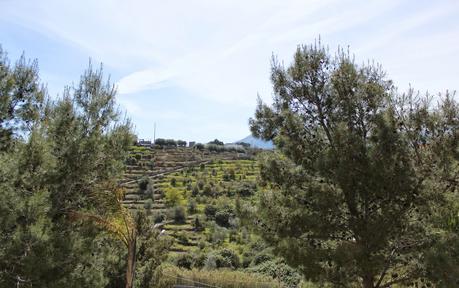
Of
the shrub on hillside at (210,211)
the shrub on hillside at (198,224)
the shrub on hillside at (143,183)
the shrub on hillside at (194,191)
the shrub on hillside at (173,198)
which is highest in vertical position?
the shrub on hillside at (143,183)

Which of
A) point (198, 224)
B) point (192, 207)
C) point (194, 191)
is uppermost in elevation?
point (194, 191)

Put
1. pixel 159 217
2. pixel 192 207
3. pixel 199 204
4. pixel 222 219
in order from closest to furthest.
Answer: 1. pixel 159 217
2. pixel 222 219
3. pixel 192 207
4. pixel 199 204

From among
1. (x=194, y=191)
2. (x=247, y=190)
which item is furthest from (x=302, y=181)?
(x=194, y=191)

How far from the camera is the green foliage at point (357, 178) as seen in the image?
29.2 feet

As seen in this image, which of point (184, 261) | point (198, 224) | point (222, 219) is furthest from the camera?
point (222, 219)

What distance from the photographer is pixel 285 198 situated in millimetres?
9781

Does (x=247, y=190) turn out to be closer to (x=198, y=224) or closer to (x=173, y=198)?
(x=198, y=224)

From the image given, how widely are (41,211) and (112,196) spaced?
9.44ft

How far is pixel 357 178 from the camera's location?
903 centimetres

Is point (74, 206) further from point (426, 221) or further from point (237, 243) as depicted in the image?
point (237, 243)

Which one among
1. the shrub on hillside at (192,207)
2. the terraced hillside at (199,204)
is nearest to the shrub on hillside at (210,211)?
the terraced hillside at (199,204)

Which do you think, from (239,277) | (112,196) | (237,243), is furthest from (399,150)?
(237,243)

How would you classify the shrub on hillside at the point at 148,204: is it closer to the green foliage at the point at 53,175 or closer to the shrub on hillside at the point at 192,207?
the shrub on hillside at the point at 192,207

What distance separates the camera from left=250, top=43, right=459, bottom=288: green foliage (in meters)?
8.91
